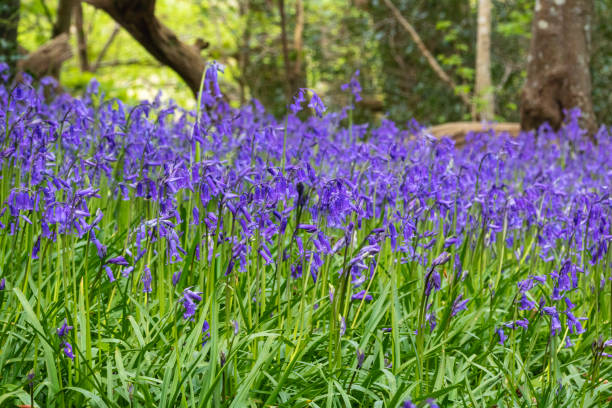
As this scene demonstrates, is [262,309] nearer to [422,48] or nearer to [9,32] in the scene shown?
[9,32]

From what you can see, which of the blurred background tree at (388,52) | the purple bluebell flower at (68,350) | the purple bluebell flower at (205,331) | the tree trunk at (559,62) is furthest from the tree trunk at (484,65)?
the purple bluebell flower at (68,350)

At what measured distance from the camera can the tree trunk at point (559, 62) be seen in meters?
9.67

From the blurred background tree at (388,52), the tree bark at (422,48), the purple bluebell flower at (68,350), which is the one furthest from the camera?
the tree bark at (422,48)

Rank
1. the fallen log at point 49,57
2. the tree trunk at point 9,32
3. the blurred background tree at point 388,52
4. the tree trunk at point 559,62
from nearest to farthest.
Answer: the tree trunk at point 9,32 < the tree trunk at point 559,62 < the fallen log at point 49,57 < the blurred background tree at point 388,52

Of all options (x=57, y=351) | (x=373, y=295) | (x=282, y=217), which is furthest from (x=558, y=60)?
(x=57, y=351)

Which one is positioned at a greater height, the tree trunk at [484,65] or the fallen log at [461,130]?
the tree trunk at [484,65]

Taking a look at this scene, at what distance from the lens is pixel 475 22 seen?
16.0m

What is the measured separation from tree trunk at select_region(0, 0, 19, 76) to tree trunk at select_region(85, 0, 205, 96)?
3.49ft

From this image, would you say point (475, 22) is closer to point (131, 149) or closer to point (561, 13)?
point (561, 13)

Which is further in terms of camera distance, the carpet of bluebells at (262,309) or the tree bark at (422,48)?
the tree bark at (422,48)

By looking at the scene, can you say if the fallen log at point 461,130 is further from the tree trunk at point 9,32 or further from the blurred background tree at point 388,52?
the tree trunk at point 9,32

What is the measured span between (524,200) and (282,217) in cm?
163

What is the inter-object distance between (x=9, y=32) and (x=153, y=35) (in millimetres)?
1993

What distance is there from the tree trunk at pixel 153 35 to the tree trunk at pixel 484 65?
6.18 meters
